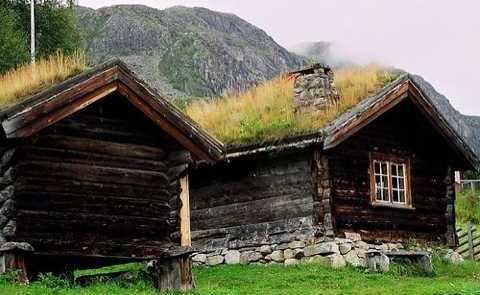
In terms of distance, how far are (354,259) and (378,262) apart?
2.36 feet

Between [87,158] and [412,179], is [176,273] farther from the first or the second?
[412,179]

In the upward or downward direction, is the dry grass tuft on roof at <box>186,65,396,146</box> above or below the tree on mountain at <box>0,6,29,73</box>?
below

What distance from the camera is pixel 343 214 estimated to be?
80.8ft

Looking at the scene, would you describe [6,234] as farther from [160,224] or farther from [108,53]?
[108,53]

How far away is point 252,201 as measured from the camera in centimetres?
2586

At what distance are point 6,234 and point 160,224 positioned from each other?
336 cm

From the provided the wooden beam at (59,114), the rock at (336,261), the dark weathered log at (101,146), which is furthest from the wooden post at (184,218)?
the rock at (336,261)

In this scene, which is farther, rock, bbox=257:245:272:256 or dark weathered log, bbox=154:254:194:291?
rock, bbox=257:245:272:256

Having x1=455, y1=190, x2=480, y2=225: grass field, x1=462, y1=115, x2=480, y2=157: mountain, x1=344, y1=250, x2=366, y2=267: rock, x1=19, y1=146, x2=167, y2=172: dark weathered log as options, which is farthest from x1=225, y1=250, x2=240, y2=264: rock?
x1=462, y1=115, x2=480, y2=157: mountain

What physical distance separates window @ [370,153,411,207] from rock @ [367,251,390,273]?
2219 mm

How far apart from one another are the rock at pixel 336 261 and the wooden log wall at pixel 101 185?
5927 millimetres

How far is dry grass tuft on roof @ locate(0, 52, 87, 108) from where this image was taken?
18484 mm

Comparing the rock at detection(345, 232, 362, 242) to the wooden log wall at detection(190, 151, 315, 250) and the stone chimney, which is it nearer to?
the wooden log wall at detection(190, 151, 315, 250)

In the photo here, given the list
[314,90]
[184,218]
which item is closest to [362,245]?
[314,90]
